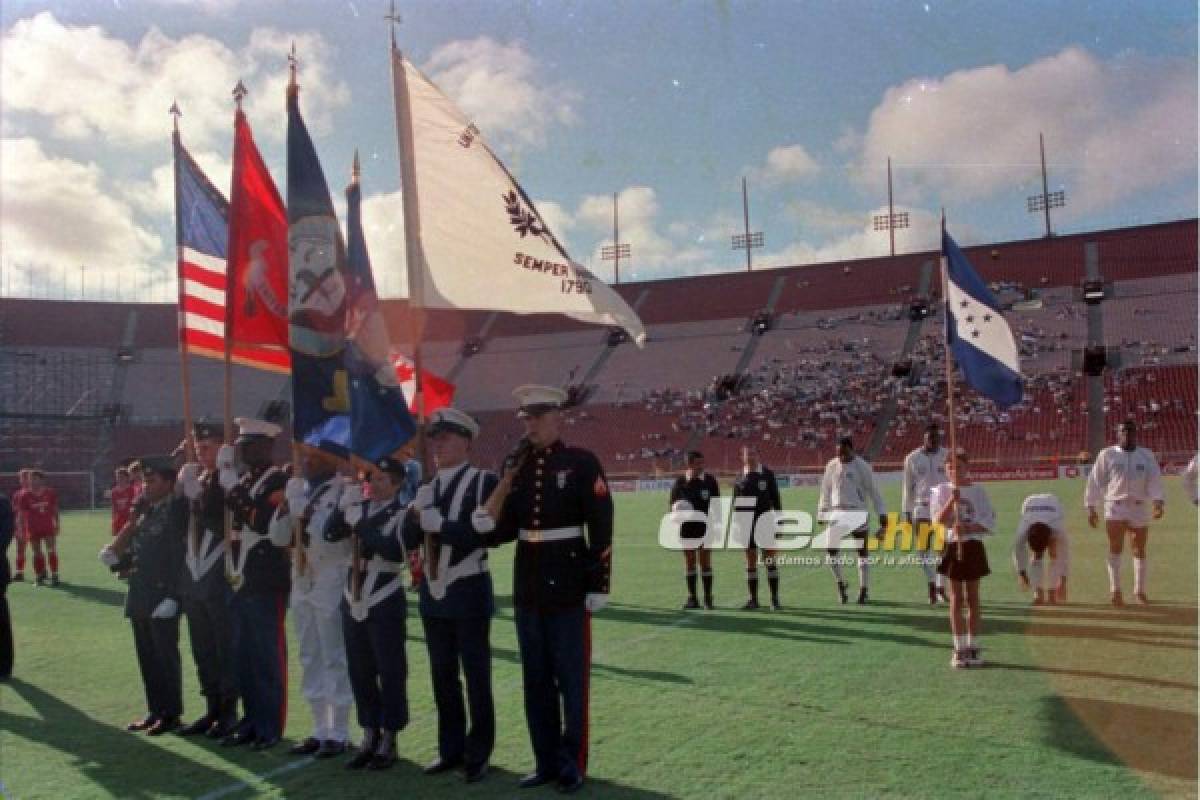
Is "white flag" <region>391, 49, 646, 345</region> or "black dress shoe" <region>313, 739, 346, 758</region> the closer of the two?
"white flag" <region>391, 49, 646, 345</region>

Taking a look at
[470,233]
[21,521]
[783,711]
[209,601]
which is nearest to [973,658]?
[783,711]

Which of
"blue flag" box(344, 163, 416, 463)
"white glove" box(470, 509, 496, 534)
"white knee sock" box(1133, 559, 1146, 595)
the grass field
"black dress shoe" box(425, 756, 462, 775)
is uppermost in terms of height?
"blue flag" box(344, 163, 416, 463)

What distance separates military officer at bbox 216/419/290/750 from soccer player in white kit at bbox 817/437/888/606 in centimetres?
673

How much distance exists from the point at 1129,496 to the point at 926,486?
2.01 meters

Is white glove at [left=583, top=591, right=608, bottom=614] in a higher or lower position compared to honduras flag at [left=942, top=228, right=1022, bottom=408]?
lower

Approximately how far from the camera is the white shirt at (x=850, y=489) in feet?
37.7

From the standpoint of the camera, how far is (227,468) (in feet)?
21.7

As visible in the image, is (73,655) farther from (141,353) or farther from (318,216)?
(141,353)

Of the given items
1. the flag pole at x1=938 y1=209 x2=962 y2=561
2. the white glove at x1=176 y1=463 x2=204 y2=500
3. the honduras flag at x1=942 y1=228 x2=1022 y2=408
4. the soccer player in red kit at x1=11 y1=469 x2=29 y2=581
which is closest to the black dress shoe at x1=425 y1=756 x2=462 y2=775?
the white glove at x1=176 y1=463 x2=204 y2=500

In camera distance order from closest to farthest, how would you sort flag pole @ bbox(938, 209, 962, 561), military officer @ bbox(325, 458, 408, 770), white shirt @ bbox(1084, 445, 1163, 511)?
military officer @ bbox(325, 458, 408, 770) → flag pole @ bbox(938, 209, 962, 561) → white shirt @ bbox(1084, 445, 1163, 511)

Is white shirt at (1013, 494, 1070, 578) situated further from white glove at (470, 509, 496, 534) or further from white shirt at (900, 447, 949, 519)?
white glove at (470, 509, 496, 534)

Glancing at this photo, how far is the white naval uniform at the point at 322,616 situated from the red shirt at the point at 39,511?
38.5ft

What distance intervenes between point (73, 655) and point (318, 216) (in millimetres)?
6037

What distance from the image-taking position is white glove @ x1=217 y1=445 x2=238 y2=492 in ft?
21.6
